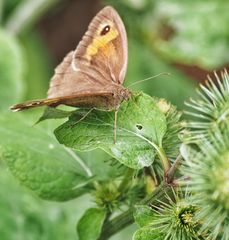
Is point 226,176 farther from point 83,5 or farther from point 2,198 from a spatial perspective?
point 83,5

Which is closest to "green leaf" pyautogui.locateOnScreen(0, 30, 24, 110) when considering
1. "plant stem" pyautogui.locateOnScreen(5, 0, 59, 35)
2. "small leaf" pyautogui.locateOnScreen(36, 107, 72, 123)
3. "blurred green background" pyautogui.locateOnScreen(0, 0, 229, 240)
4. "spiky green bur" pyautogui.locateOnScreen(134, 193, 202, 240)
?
"blurred green background" pyautogui.locateOnScreen(0, 0, 229, 240)

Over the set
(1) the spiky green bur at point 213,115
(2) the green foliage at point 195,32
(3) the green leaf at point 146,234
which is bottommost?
(2) the green foliage at point 195,32

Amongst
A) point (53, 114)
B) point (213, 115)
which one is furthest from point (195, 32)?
point (213, 115)

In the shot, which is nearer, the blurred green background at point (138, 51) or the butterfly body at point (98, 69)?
the butterfly body at point (98, 69)

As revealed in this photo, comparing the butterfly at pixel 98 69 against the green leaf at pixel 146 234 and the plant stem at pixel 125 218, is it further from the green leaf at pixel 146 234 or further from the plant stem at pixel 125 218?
the green leaf at pixel 146 234

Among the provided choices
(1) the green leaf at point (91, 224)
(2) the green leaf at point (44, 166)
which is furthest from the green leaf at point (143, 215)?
(2) the green leaf at point (44, 166)

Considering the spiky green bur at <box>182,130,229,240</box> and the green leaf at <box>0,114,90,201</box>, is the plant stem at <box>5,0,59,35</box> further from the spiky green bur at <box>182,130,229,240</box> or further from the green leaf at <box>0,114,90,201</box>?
the spiky green bur at <box>182,130,229,240</box>

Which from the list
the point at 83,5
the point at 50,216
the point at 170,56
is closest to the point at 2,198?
the point at 50,216
